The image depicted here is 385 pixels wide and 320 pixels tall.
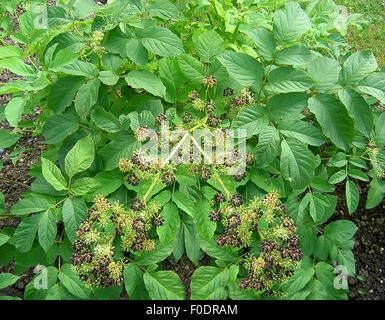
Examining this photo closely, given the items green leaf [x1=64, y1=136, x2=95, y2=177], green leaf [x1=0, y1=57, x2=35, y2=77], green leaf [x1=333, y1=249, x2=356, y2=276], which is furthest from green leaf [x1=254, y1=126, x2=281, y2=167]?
green leaf [x1=0, y1=57, x2=35, y2=77]

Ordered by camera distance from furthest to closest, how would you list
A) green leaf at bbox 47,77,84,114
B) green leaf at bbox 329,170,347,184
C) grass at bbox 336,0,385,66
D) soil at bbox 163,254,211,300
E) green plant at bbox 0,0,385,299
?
grass at bbox 336,0,385,66, soil at bbox 163,254,211,300, green leaf at bbox 329,170,347,184, green leaf at bbox 47,77,84,114, green plant at bbox 0,0,385,299

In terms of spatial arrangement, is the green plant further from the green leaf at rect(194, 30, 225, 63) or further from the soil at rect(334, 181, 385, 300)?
the soil at rect(334, 181, 385, 300)

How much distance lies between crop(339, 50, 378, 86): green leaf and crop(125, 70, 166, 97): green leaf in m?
0.65

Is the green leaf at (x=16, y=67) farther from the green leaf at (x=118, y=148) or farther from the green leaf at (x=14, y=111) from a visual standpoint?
the green leaf at (x=118, y=148)

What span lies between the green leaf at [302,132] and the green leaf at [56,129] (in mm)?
767

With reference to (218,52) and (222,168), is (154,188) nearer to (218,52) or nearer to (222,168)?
(222,168)

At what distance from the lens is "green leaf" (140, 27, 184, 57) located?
1.63 metres

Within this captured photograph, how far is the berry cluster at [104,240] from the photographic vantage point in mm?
1324

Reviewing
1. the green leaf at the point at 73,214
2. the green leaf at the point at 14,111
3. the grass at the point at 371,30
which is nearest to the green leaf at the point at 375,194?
the green leaf at the point at 73,214

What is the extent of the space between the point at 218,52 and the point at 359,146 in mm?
659

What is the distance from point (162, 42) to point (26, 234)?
814 mm

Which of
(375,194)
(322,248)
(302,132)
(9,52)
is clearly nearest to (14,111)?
(9,52)

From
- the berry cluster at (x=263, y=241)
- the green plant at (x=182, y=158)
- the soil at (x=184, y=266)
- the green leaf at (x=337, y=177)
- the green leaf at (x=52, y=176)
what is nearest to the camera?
the berry cluster at (x=263, y=241)

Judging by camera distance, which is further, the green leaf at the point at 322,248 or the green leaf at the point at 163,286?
the green leaf at the point at 322,248
